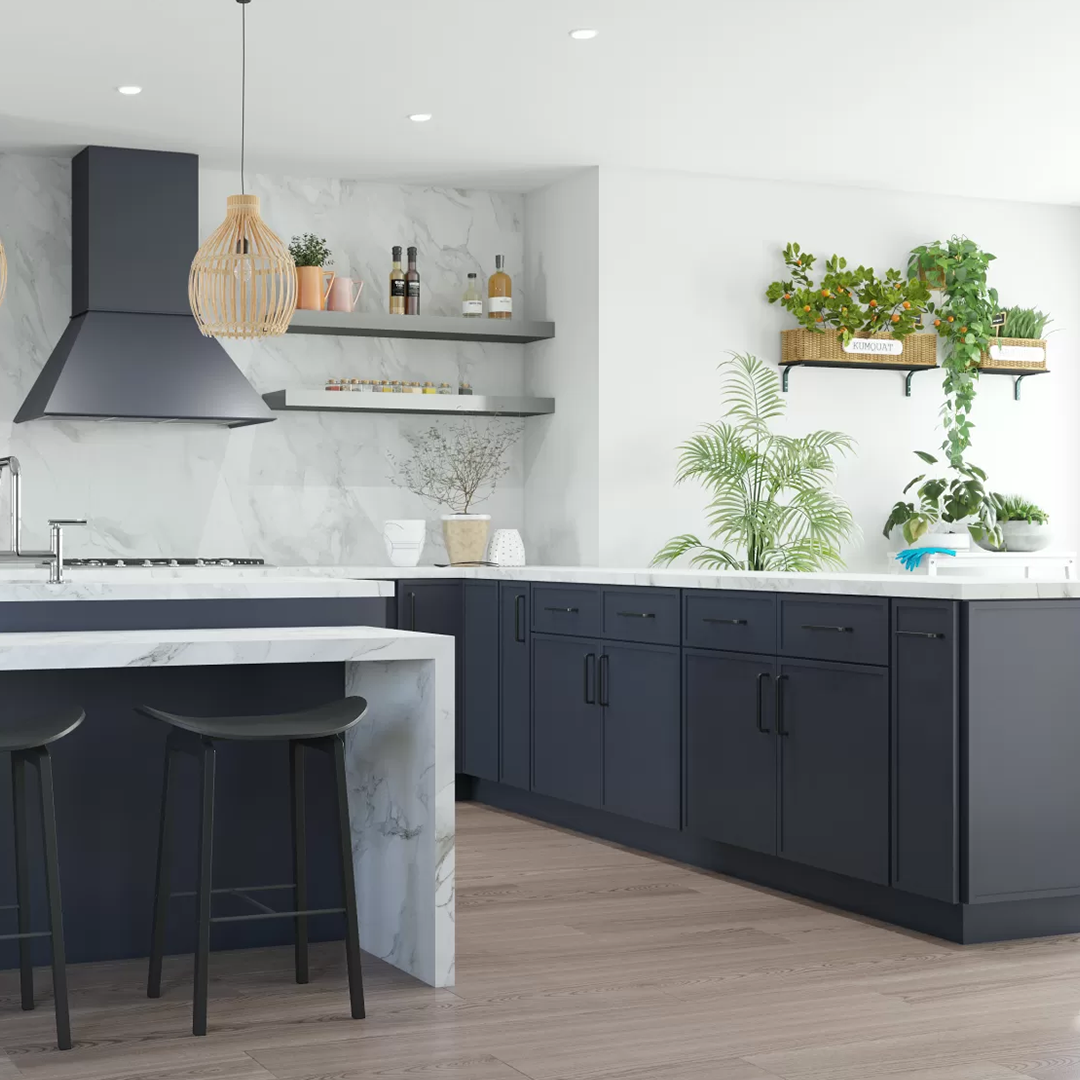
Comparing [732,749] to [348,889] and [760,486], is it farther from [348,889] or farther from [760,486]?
[760,486]

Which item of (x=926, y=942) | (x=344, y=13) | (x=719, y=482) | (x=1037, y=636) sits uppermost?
(x=344, y=13)

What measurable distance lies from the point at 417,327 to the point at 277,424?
2.39 ft

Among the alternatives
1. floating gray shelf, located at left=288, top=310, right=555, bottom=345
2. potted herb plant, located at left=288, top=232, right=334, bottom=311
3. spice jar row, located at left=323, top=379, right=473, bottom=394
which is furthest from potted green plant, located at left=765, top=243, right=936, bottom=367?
potted herb plant, located at left=288, top=232, right=334, bottom=311

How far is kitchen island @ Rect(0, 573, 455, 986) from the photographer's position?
132 inches

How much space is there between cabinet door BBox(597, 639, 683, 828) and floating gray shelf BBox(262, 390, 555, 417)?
1.71m

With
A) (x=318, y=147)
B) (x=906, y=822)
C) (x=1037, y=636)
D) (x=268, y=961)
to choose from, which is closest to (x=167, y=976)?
(x=268, y=961)

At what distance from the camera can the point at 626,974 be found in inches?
139

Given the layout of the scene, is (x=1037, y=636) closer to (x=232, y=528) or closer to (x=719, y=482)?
(x=719, y=482)

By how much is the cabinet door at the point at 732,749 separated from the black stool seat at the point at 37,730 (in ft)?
6.52

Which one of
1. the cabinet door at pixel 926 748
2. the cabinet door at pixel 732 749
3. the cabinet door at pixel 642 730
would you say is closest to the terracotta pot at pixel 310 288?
the cabinet door at pixel 642 730

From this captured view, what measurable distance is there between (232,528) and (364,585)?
278 cm

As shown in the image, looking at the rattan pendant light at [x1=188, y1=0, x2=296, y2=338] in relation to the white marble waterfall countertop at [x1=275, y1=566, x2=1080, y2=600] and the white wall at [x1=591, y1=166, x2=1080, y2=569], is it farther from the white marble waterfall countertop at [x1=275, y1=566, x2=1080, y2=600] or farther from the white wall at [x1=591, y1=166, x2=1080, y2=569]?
the white wall at [x1=591, y1=166, x2=1080, y2=569]

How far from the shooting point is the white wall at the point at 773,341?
646 centimetres

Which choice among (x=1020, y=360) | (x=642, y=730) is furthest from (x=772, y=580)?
(x=1020, y=360)
